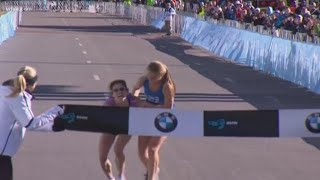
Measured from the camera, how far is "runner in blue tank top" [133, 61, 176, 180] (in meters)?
10.2

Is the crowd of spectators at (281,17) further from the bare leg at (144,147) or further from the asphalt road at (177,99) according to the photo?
the bare leg at (144,147)

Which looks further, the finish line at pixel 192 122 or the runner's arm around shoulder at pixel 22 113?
the finish line at pixel 192 122

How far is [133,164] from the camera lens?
1249 centimetres

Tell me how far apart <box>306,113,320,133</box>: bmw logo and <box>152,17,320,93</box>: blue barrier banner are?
12097 mm

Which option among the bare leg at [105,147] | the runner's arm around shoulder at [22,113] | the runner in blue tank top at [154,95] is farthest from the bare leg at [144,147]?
the runner's arm around shoulder at [22,113]

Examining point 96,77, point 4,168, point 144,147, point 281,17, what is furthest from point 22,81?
point 281,17

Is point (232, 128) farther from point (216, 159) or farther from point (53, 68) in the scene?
point (53, 68)

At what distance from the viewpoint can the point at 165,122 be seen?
9.96 meters

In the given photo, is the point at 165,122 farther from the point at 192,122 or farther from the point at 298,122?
the point at 298,122

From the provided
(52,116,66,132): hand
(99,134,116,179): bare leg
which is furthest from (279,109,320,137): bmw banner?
(52,116,66,132): hand

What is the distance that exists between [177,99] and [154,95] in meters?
10.1

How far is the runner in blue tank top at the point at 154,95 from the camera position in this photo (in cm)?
1019

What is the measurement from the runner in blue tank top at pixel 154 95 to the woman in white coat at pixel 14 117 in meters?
1.88

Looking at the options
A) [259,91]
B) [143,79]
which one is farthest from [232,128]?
[259,91]
